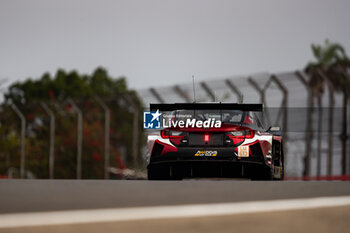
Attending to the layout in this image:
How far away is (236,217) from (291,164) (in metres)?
16.6

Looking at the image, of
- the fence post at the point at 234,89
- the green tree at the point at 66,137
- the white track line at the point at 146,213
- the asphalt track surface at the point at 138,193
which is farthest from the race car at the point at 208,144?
the green tree at the point at 66,137

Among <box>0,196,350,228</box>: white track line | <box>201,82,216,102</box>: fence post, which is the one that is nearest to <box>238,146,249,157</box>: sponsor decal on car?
<box>0,196,350,228</box>: white track line

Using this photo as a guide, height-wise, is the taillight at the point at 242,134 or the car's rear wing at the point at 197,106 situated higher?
the car's rear wing at the point at 197,106

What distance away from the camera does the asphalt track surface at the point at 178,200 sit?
4961 millimetres

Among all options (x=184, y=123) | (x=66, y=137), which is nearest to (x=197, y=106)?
(x=184, y=123)

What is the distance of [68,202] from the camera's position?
6.84 metres

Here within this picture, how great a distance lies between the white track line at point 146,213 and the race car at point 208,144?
3.62 metres

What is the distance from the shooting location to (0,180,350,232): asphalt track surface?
4.96m

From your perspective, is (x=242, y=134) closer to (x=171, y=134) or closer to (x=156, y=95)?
(x=171, y=134)

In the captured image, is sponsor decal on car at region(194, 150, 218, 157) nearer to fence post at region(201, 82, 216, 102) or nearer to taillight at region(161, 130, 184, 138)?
taillight at region(161, 130, 184, 138)

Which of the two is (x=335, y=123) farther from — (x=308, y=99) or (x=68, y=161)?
(x=68, y=161)

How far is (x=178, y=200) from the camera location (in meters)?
7.02

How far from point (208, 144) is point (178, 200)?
3304mm

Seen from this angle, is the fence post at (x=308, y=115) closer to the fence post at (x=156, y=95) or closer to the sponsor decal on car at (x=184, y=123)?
the fence post at (x=156, y=95)
